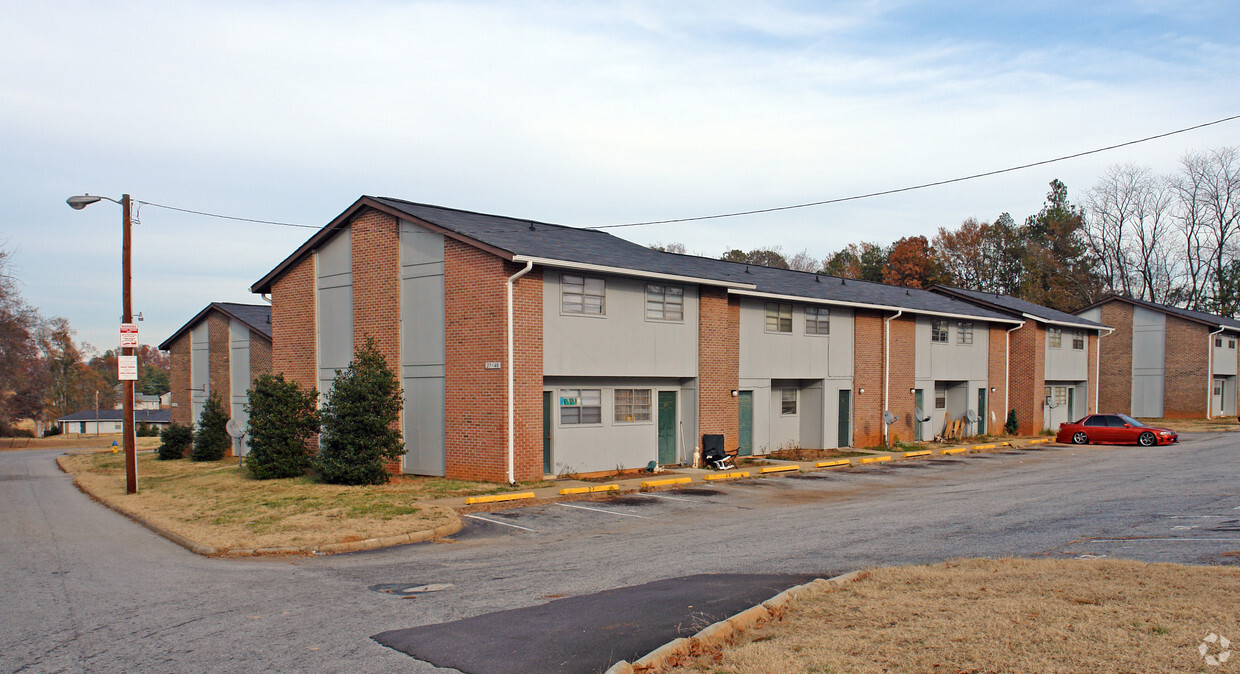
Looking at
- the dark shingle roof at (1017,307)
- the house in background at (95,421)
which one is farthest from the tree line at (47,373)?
the dark shingle roof at (1017,307)

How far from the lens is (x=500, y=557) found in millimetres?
11812

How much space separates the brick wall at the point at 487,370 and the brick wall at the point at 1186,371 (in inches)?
1829

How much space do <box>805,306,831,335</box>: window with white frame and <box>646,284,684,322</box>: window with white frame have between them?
284 inches

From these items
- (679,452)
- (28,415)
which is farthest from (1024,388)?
(28,415)

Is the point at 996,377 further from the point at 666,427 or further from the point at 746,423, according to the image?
the point at 666,427

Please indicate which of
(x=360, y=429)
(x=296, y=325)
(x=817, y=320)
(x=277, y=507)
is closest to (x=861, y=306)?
(x=817, y=320)

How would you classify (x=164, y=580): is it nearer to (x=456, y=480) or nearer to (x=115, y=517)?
(x=115, y=517)

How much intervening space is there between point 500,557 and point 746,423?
15.9m

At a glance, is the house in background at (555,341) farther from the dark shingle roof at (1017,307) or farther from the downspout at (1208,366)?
the downspout at (1208,366)

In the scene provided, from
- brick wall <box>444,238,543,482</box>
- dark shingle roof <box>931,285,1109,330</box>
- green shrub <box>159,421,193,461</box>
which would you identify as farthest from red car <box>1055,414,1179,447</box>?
green shrub <box>159,421,193,461</box>

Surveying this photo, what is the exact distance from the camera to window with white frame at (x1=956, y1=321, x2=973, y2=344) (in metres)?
35.9

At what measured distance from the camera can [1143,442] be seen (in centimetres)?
3378

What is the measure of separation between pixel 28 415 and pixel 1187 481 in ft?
289

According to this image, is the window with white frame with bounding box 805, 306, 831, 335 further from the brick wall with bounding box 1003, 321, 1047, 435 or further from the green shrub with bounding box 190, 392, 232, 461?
the green shrub with bounding box 190, 392, 232, 461
